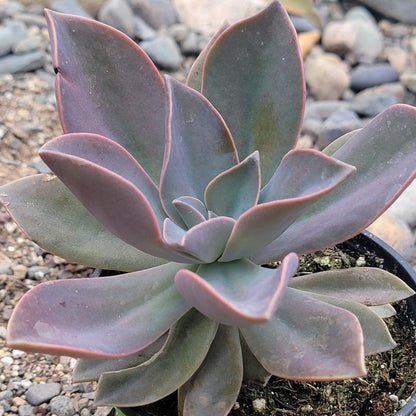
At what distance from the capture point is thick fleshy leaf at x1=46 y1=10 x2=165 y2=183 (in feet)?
2.78

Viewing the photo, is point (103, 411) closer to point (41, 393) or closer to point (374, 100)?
point (41, 393)

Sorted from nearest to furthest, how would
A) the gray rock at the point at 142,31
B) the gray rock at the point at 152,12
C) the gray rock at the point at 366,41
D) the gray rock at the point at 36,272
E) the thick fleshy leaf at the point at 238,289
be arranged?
the thick fleshy leaf at the point at 238,289 → the gray rock at the point at 36,272 → the gray rock at the point at 142,31 → the gray rock at the point at 152,12 → the gray rock at the point at 366,41

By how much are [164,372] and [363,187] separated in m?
0.38

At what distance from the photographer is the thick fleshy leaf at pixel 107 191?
2.20ft

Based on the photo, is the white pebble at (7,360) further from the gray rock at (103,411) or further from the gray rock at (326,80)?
the gray rock at (326,80)

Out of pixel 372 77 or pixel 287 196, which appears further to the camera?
pixel 372 77

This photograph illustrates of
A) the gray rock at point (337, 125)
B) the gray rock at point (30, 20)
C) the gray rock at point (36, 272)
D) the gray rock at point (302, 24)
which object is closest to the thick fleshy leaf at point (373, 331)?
the gray rock at point (36, 272)

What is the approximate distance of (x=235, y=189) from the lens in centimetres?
86

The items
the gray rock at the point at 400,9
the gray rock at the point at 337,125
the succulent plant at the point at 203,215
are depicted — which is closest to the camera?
the succulent plant at the point at 203,215

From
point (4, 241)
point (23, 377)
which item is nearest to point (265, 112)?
point (23, 377)

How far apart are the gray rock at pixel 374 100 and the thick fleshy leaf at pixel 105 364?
6.20 ft

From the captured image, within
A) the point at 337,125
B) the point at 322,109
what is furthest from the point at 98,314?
the point at 322,109

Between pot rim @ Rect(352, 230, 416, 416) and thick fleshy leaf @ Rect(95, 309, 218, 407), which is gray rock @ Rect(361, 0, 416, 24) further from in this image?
thick fleshy leaf @ Rect(95, 309, 218, 407)

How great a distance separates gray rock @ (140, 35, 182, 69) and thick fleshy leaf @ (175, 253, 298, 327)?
1.90 meters
